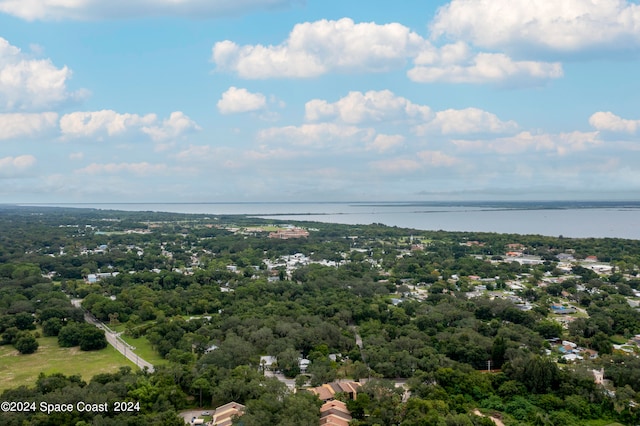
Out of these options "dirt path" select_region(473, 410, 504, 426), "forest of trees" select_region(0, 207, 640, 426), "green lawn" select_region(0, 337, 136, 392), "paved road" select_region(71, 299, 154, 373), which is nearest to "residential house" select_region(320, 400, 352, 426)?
"forest of trees" select_region(0, 207, 640, 426)

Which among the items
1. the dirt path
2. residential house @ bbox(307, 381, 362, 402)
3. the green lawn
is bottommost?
the green lawn

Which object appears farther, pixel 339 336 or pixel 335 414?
pixel 339 336

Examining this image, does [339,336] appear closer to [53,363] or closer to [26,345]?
[53,363]

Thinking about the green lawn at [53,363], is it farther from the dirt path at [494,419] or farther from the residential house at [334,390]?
the dirt path at [494,419]

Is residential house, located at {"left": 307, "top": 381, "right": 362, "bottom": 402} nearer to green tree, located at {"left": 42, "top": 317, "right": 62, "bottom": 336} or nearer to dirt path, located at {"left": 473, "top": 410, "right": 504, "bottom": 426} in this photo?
dirt path, located at {"left": 473, "top": 410, "right": 504, "bottom": 426}

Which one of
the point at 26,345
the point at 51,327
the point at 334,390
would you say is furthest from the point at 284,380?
the point at 51,327

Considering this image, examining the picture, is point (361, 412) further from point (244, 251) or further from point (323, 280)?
point (244, 251)

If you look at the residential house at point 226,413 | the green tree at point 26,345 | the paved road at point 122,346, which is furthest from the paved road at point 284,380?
the green tree at point 26,345

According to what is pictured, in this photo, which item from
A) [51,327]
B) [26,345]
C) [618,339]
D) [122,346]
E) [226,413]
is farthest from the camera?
[51,327]
